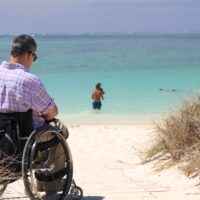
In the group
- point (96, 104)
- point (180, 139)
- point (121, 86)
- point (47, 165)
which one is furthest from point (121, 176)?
point (121, 86)

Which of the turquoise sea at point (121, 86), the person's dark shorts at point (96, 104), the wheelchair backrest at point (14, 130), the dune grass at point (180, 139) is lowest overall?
the turquoise sea at point (121, 86)

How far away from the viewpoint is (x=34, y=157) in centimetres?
488

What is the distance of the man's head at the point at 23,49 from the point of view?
501 cm

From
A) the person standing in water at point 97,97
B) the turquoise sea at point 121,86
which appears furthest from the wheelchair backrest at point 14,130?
the person standing in water at point 97,97

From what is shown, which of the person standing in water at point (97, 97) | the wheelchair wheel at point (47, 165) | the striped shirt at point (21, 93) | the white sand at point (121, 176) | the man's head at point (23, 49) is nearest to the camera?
the wheelchair wheel at point (47, 165)

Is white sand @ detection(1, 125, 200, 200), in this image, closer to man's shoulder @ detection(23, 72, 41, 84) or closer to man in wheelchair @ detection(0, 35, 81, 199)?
man in wheelchair @ detection(0, 35, 81, 199)

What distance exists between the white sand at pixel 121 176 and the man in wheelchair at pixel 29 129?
0.49 m

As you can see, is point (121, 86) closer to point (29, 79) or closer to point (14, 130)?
point (29, 79)

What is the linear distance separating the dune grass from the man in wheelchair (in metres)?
1.51

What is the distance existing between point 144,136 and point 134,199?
153 inches

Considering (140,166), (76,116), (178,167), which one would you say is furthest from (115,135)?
(76,116)

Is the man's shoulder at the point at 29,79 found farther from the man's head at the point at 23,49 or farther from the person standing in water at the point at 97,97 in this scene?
the person standing in water at the point at 97,97

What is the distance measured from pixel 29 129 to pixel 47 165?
0.37 m

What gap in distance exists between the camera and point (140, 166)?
6.94 m
